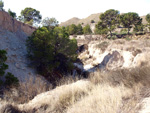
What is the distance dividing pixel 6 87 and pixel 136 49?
43.2 feet

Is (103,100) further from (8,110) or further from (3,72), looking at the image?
(3,72)

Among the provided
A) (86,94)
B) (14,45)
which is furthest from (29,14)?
(86,94)

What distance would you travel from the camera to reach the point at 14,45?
11.8 meters

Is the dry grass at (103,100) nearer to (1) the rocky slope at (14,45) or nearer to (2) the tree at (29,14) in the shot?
(1) the rocky slope at (14,45)

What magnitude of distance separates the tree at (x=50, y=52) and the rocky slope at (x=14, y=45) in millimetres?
808

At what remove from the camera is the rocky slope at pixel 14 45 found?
10062mm

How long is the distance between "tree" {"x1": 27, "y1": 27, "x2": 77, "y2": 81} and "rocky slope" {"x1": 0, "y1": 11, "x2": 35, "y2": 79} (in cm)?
81

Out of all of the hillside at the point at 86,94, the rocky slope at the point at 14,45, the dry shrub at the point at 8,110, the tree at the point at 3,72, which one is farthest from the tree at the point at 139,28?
the dry shrub at the point at 8,110

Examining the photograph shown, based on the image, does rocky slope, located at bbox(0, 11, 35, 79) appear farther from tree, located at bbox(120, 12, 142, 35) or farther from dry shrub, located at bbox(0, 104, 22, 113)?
tree, located at bbox(120, 12, 142, 35)

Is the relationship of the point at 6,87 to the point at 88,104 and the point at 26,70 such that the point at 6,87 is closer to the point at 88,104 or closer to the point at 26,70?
the point at 26,70

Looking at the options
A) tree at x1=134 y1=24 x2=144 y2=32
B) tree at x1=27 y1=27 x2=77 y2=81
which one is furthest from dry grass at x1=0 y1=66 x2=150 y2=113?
tree at x1=134 y1=24 x2=144 y2=32

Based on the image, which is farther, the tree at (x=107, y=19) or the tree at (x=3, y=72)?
the tree at (x=107, y=19)

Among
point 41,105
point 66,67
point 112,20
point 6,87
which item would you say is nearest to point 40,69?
point 66,67

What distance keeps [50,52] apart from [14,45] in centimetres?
329
